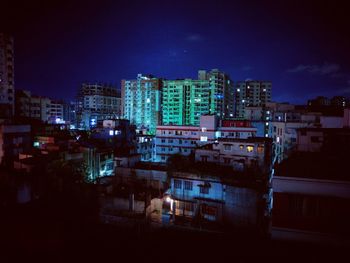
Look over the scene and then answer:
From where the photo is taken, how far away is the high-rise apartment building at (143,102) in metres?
67.8

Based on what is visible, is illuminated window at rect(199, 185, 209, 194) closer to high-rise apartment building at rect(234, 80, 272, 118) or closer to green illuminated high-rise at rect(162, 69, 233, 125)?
green illuminated high-rise at rect(162, 69, 233, 125)

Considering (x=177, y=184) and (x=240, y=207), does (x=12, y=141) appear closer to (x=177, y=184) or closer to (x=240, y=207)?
(x=177, y=184)

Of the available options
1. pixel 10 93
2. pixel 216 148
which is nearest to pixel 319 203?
pixel 216 148

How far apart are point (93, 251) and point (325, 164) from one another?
10.9 m

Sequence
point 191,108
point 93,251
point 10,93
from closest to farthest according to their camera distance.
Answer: point 93,251, point 10,93, point 191,108

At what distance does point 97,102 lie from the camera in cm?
8912

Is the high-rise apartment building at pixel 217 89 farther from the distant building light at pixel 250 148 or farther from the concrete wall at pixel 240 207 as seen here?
the concrete wall at pixel 240 207

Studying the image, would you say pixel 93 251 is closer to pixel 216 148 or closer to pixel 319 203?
pixel 319 203

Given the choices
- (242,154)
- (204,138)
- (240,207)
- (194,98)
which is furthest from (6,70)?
(240,207)

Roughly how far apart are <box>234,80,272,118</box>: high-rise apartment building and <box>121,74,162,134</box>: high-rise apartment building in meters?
32.1

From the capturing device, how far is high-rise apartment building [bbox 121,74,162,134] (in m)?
67.8

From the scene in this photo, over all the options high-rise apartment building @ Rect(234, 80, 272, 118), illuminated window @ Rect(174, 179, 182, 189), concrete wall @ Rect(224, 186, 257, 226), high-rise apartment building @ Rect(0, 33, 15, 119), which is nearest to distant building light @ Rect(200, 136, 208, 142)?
illuminated window @ Rect(174, 179, 182, 189)

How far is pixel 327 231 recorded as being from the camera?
9.20 meters

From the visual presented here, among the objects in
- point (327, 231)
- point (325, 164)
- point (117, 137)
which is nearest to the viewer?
point (327, 231)
